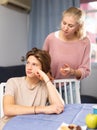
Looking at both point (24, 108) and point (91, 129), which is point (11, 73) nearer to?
point (24, 108)

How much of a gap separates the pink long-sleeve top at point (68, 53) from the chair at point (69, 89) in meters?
0.08

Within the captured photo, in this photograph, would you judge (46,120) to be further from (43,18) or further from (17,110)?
(43,18)

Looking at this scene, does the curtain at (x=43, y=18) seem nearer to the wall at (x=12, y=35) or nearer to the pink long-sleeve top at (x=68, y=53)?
the wall at (x=12, y=35)

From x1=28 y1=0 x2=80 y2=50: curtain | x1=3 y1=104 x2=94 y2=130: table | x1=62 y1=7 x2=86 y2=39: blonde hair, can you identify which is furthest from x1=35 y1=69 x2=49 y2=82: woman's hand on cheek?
x1=28 y1=0 x2=80 y2=50: curtain

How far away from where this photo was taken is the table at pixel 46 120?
121cm

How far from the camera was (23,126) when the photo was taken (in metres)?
1.22

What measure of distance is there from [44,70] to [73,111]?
0.40 metres

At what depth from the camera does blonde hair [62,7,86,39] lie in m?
1.86

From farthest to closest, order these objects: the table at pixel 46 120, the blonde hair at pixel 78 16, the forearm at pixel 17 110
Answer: the blonde hair at pixel 78 16 < the forearm at pixel 17 110 < the table at pixel 46 120

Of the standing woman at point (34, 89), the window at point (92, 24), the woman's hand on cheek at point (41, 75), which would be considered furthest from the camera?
the window at point (92, 24)

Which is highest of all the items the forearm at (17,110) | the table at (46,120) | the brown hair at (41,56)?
the brown hair at (41,56)

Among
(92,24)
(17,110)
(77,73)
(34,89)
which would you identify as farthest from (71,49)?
(92,24)

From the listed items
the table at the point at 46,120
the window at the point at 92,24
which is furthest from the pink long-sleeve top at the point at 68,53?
the window at the point at 92,24

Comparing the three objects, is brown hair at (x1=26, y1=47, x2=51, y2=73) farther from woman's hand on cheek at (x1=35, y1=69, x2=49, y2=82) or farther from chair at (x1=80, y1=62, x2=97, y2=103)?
chair at (x1=80, y1=62, x2=97, y2=103)
